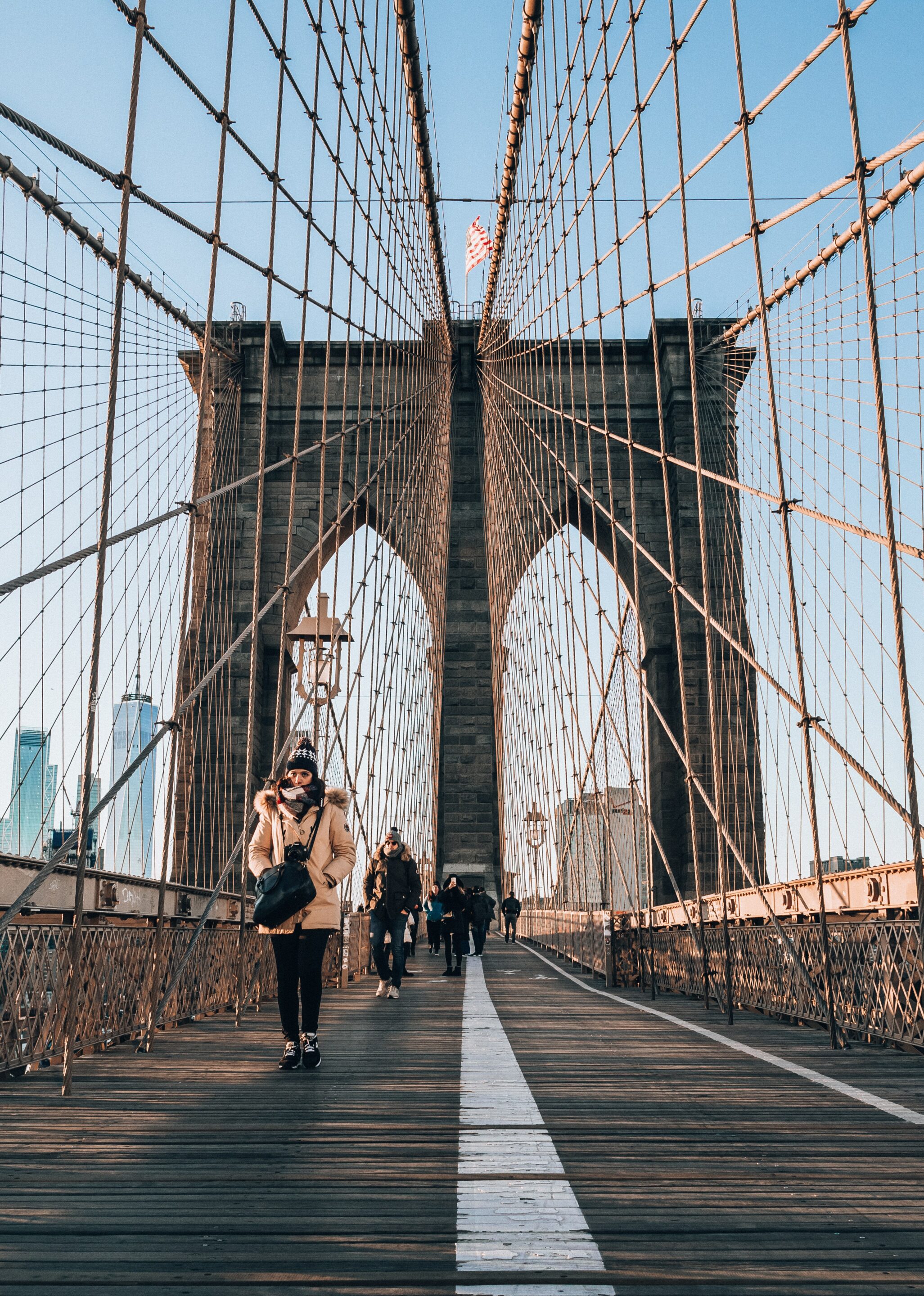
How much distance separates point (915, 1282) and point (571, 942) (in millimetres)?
10540

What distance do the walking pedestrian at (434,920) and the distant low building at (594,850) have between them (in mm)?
1425

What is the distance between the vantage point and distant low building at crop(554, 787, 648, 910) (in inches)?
343

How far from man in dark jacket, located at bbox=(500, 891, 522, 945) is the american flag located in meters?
11.6

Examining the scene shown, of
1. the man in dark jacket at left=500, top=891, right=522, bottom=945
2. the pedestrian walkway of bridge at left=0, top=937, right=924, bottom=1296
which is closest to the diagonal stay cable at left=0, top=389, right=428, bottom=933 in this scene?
the pedestrian walkway of bridge at left=0, top=937, right=924, bottom=1296

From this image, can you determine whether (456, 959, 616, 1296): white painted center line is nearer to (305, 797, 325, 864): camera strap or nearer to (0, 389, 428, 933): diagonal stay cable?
(305, 797, 325, 864): camera strap

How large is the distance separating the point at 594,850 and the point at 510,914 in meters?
12.6

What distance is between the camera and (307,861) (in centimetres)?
371

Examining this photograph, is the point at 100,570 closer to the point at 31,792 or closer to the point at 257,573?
the point at 257,573

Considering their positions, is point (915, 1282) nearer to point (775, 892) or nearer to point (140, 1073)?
point (140, 1073)

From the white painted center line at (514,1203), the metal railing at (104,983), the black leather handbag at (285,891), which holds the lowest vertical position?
the white painted center line at (514,1203)

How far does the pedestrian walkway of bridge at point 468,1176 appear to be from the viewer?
1.44 m

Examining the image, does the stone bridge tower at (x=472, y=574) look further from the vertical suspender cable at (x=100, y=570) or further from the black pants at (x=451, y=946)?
the vertical suspender cable at (x=100, y=570)

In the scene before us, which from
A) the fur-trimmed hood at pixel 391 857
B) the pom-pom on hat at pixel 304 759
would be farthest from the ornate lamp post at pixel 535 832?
the pom-pom on hat at pixel 304 759

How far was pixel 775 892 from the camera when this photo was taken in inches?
241
